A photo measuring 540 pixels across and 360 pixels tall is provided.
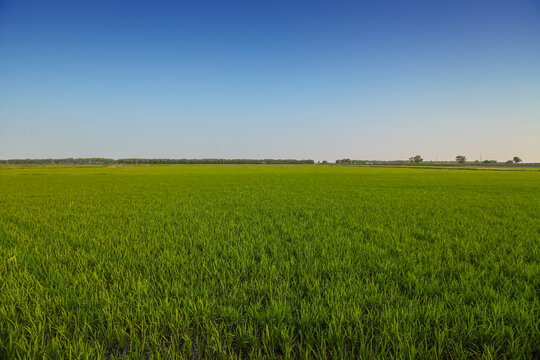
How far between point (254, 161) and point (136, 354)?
18391cm

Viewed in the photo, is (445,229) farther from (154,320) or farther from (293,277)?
(154,320)

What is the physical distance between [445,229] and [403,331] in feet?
17.3

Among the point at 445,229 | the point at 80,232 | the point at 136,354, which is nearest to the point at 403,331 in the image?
the point at 136,354

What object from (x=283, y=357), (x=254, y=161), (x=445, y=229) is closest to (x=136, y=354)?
(x=283, y=357)

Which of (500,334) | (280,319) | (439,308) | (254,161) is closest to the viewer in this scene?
(500,334)

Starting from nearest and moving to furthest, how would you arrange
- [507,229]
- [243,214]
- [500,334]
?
[500,334] < [507,229] < [243,214]

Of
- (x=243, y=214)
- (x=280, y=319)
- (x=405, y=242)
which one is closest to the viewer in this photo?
(x=280, y=319)

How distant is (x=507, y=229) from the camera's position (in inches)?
233

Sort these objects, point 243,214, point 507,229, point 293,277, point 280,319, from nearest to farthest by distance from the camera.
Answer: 1. point 280,319
2. point 293,277
3. point 507,229
4. point 243,214

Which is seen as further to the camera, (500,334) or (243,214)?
(243,214)

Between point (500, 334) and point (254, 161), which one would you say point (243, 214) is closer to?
point (500, 334)

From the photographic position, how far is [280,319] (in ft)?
7.30

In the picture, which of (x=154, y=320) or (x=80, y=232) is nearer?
(x=154, y=320)

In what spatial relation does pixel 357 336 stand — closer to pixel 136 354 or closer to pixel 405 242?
pixel 136 354
